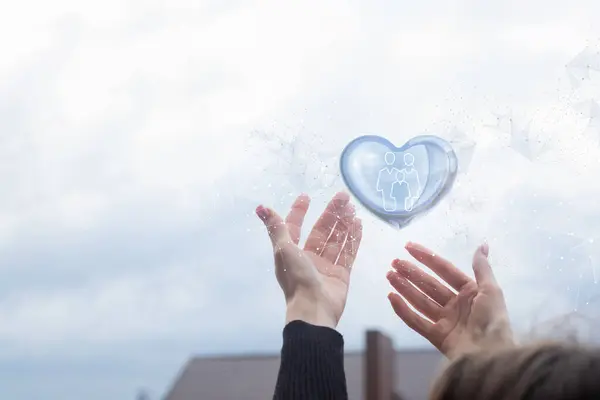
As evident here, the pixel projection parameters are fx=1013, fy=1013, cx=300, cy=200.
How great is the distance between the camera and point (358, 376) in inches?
537

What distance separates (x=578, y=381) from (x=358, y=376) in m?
12.8

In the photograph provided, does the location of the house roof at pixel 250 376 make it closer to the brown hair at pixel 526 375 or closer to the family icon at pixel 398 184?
the family icon at pixel 398 184

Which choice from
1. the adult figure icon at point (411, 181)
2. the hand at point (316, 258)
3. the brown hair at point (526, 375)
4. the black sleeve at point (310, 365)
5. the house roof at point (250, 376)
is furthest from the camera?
the house roof at point (250, 376)

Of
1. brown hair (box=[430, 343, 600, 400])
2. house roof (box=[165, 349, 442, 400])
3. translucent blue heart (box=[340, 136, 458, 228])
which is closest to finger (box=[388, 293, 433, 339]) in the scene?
translucent blue heart (box=[340, 136, 458, 228])

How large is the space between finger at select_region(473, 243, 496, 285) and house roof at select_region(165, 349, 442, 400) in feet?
36.6

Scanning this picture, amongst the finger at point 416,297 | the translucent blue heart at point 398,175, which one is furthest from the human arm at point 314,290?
the translucent blue heart at point 398,175

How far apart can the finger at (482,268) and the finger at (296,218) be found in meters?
0.38

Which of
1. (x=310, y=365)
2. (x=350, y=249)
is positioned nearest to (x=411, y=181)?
(x=350, y=249)

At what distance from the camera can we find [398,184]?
2.73 meters

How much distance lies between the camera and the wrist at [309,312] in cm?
191

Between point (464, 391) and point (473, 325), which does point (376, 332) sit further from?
point (464, 391)

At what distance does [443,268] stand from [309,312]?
0.30m

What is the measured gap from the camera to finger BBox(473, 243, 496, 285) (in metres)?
1.92

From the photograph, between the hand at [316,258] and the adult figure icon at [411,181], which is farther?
the adult figure icon at [411,181]
